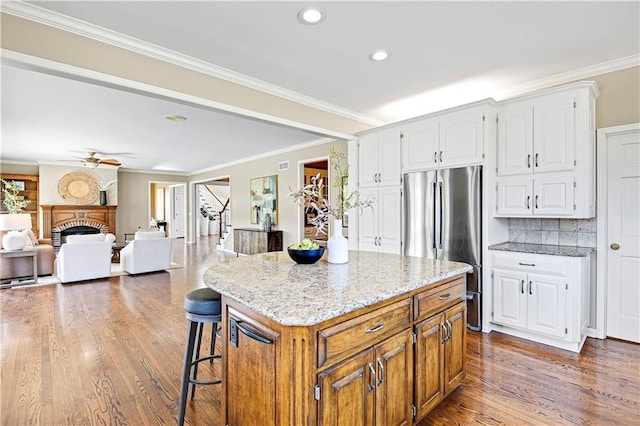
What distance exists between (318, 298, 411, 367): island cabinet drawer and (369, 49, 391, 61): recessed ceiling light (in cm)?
222

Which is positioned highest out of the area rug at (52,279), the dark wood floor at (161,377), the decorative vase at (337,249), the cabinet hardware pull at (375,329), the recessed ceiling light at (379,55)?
the recessed ceiling light at (379,55)

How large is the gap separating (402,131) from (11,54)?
3620 mm

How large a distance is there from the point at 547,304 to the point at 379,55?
2.80 m

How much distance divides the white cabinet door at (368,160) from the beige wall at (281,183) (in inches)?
44.8

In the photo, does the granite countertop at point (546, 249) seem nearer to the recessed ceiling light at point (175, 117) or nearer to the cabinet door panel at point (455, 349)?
the cabinet door panel at point (455, 349)

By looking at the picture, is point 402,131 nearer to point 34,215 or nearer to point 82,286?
point 82,286

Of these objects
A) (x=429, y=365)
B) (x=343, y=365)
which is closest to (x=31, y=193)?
(x=343, y=365)

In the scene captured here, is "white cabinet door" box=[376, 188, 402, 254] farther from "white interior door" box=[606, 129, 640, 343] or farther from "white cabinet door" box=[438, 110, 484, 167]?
"white interior door" box=[606, 129, 640, 343]

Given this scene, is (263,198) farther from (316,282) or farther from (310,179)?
(316,282)

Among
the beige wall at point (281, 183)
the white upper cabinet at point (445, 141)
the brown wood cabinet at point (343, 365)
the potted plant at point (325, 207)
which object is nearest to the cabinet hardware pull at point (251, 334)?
the brown wood cabinet at point (343, 365)

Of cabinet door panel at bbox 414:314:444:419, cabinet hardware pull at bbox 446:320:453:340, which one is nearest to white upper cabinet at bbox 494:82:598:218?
cabinet hardware pull at bbox 446:320:453:340

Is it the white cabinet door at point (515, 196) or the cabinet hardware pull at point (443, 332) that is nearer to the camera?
the cabinet hardware pull at point (443, 332)

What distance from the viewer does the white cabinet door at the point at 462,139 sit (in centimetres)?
333

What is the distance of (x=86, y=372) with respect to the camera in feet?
8.21
